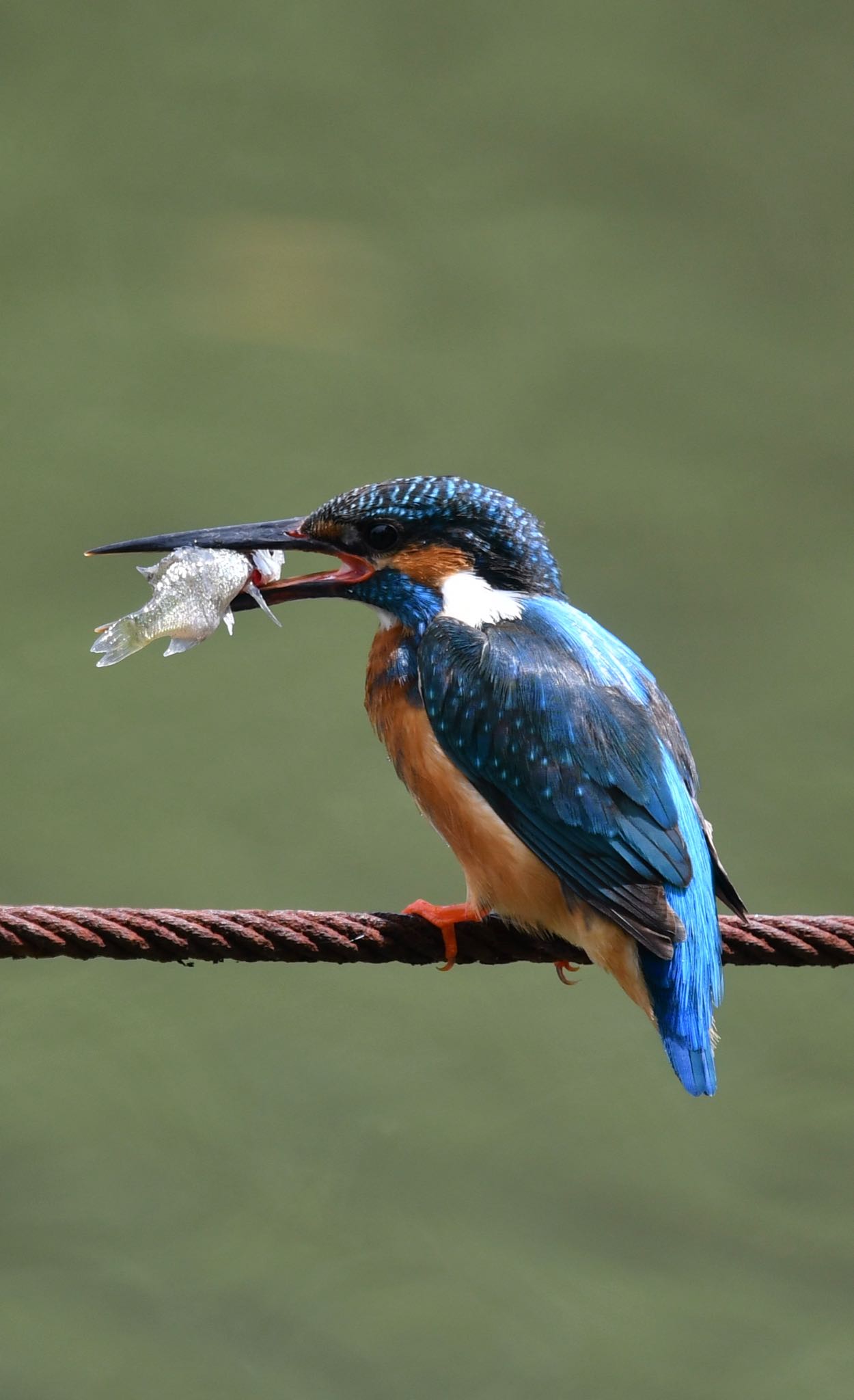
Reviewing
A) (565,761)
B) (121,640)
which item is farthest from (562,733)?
(121,640)

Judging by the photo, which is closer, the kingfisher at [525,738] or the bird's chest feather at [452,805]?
the kingfisher at [525,738]

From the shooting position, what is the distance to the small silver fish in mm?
2025

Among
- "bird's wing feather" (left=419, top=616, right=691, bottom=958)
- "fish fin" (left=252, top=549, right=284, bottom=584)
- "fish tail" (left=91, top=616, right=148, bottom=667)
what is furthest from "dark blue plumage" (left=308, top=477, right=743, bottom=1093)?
"fish tail" (left=91, top=616, right=148, bottom=667)

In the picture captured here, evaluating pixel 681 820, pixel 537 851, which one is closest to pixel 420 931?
pixel 537 851

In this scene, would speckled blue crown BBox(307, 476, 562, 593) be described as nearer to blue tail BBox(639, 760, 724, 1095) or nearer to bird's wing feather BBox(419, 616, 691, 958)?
bird's wing feather BBox(419, 616, 691, 958)

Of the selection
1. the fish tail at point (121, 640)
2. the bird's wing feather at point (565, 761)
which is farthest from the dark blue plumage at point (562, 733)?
the fish tail at point (121, 640)

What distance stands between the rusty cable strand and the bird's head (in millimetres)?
535

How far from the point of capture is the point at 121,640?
6.60 ft

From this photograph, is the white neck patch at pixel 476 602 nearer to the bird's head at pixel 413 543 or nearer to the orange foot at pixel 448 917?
the bird's head at pixel 413 543

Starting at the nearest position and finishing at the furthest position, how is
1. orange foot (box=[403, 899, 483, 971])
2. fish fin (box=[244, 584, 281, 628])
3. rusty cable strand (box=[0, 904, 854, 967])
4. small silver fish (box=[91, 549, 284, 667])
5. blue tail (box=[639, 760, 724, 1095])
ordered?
rusty cable strand (box=[0, 904, 854, 967]) < blue tail (box=[639, 760, 724, 1095]) < orange foot (box=[403, 899, 483, 971]) < small silver fish (box=[91, 549, 284, 667]) < fish fin (box=[244, 584, 281, 628])

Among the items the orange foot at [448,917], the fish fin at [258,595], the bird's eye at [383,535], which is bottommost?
the orange foot at [448,917]

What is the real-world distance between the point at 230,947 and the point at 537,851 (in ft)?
1.39

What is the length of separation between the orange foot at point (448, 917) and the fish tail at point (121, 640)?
0.46 metres

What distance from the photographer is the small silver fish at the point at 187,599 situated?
2.03m
